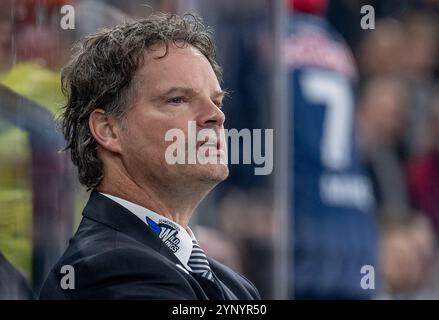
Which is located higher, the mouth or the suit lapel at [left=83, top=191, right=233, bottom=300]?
the mouth

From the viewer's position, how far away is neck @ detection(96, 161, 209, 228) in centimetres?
154

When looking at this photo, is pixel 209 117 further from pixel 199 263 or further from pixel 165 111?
pixel 199 263

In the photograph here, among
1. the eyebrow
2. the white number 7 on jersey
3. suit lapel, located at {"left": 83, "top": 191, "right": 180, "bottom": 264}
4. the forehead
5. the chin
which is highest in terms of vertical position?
the white number 7 on jersey

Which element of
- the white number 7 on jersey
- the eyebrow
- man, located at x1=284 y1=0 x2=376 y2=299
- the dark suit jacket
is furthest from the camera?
the white number 7 on jersey

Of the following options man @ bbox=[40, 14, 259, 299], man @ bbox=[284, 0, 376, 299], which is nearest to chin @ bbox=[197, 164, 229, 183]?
man @ bbox=[40, 14, 259, 299]

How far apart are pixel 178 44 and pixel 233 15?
90 cm

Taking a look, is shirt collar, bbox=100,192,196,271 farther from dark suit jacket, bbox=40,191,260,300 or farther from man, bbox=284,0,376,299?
man, bbox=284,0,376,299

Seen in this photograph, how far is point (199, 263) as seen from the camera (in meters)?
1.51

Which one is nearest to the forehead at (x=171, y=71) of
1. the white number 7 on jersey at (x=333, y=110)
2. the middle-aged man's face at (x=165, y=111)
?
the middle-aged man's face at (x=165, y=111)

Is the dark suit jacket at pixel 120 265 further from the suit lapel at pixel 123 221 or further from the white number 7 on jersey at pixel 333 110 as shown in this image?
the white number 7 on jersey at pixel 333 110

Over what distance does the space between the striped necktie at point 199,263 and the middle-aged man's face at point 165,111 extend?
10cm

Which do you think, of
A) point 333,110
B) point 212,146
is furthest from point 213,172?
point 333,110

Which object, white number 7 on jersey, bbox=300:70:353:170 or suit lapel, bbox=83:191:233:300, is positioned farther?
white number 7 on jersey, bbox=300:70:353:170

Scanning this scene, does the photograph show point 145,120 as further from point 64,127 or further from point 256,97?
point 256,97
